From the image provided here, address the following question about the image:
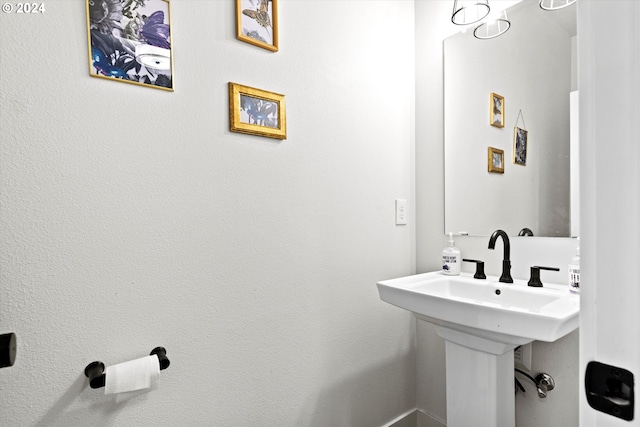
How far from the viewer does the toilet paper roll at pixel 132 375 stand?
848mm

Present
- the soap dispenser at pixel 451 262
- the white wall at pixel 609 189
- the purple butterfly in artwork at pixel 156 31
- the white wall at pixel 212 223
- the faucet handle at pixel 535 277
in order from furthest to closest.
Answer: the soap dispenser at pixel 451 262
the faucet handle at pixel 535 277
the purple butterfly in artwork at pixel 156 31
the white wall at pixel 212 223
the white wall at pixel 609 189

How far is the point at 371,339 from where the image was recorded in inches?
60.6

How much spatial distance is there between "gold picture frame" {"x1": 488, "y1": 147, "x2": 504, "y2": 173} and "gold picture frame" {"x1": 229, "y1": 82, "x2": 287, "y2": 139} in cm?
90

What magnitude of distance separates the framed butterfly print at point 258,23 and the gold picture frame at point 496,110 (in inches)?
36.9

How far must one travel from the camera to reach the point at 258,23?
1.19m

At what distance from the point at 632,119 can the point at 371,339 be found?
1366mm

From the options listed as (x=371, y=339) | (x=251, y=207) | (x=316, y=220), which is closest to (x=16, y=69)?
(x=251, y=207)

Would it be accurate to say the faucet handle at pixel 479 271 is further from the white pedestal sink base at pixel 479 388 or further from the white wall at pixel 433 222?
the white pedestal sink base at pixel 479 388

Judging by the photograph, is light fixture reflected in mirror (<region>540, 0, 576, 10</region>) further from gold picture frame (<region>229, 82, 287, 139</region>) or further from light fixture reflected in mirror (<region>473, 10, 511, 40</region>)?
gold picture frame (<region>229, 82, 287, 139</region>)

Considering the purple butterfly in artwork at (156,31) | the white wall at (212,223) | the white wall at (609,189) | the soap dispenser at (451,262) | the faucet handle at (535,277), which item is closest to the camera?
the white wall at (609,189)

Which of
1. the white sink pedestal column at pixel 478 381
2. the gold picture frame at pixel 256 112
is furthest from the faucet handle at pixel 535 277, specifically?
the gold picture frame at pixel 256 112

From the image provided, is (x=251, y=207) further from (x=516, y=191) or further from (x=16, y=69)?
(x=516, y=191)

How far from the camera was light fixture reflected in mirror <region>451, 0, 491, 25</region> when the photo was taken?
4.64 feet

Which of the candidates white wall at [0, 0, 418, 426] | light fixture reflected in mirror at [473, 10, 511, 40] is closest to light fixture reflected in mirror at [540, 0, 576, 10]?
light fixture reflected in mirror at [473, 10, 511, 40]
